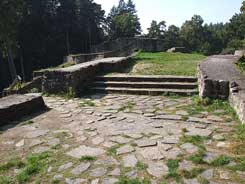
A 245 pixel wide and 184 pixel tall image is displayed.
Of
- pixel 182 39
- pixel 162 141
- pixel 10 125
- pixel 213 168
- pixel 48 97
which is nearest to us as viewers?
pixel 213 168

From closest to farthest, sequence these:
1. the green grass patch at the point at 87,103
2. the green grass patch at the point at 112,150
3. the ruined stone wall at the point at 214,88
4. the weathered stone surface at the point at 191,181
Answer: the weathered stone surface at the point at 191,181 → the green grass patch at the point at 112,150 → the ruined stone wall at the point at 214,88 → the green grass patch at the point at 87,103

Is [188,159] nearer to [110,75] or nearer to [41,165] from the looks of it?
[41,165]

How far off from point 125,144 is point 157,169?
2.95ft

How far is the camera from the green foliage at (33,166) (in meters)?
3.35

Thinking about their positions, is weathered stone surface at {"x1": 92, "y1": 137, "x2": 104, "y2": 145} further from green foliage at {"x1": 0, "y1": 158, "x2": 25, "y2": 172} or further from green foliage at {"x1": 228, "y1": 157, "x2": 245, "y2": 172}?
green foliage at {"x1": 228, "y1": 157, "x2": 245, "y2": 172}

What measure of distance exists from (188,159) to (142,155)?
0.59 m

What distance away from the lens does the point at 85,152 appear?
4000mm

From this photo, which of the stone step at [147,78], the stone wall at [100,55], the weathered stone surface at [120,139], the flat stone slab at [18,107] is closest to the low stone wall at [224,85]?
the stone step at [147,78]

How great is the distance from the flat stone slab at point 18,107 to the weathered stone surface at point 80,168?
2619 millimetres

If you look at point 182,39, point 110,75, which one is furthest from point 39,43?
point 182,39

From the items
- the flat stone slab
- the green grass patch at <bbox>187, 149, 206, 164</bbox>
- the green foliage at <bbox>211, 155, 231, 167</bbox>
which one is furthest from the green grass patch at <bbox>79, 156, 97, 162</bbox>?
the flat stone slab

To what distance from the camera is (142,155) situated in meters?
3.80

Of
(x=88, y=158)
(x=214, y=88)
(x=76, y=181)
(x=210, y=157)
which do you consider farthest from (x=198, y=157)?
(x=214, y=88)

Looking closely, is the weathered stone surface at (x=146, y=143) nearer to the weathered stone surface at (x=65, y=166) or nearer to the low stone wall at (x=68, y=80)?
the weathered stone surface at (x=65, y=166)
